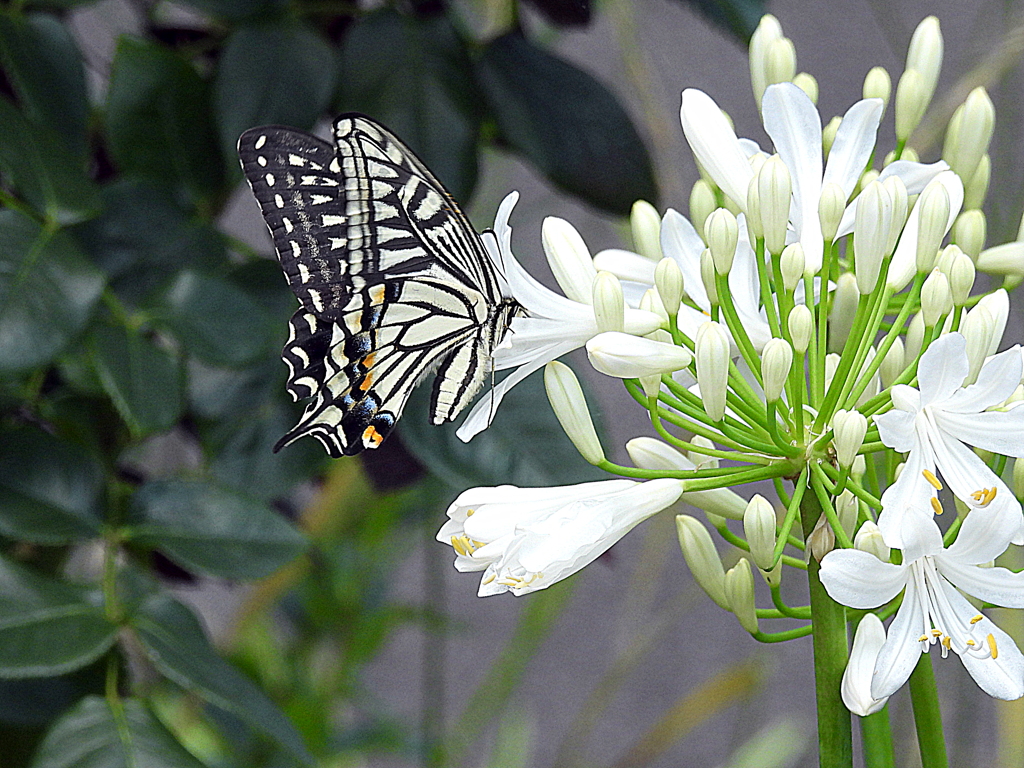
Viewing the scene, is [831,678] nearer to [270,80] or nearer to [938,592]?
[938,592]

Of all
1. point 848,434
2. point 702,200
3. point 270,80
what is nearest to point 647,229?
point 702,200

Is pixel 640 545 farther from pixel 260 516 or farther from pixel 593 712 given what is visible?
pixel 260 516

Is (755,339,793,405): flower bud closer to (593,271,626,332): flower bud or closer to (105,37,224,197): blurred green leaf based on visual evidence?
(593,271,626,332): flower bud

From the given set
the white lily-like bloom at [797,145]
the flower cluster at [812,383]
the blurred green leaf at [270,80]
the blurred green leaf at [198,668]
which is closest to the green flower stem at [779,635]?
the flower cluster at [812,383]

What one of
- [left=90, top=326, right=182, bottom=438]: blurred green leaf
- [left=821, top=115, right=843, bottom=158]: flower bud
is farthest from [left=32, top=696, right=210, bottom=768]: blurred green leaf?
[left=821, top=115, right=843, bottom=158]: flower bud

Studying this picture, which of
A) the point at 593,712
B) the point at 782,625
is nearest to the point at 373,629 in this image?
the point at 593,712

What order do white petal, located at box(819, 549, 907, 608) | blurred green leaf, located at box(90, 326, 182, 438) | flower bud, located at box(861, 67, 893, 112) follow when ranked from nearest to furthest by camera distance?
white petal, located at box(819, 549, 907, 608) < flower bud, located at box(861, 67, 893, 112) < blurred green leaf, located at box(90, 326, 182, 438)

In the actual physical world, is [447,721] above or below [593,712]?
below
